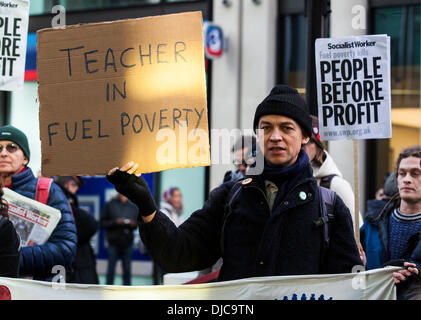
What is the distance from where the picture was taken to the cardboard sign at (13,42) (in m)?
4.14

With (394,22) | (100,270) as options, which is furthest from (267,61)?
(100,270)

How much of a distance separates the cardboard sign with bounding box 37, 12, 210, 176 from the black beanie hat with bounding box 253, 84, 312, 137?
0.33m

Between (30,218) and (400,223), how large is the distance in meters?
2.32

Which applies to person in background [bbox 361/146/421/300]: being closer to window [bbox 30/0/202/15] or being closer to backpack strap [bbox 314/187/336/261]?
backpack strap [bbox 314/187/336/261]

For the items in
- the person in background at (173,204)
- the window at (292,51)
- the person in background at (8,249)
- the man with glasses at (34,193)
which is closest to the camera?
the person in background at (8,249)

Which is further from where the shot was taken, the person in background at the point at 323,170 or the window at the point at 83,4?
the window at the point at 83,4

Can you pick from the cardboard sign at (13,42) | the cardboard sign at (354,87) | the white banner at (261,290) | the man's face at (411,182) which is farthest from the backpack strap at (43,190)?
the man's face at (411,182)

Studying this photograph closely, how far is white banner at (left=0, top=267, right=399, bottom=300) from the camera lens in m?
3.00

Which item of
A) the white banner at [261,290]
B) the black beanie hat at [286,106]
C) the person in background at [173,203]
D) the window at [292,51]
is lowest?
the person in background at [173,203]

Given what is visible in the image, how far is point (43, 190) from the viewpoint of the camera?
447cm

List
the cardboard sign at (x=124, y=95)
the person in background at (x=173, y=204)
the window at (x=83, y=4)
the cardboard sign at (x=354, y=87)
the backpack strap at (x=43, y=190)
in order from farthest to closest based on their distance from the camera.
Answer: the window at (x=83, y=4)
the person in background at (x=173, y=204)
the backpack strap at (x=43, y=190)
the cardboard sign at (x=354, y=87)
the cardboard sign at (x=124, y=95)

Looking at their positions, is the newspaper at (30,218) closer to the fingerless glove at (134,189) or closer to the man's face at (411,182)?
the fingerless glove at (134,189)

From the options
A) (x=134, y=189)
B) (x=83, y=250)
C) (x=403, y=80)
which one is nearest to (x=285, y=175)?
(x=134, y=189)
